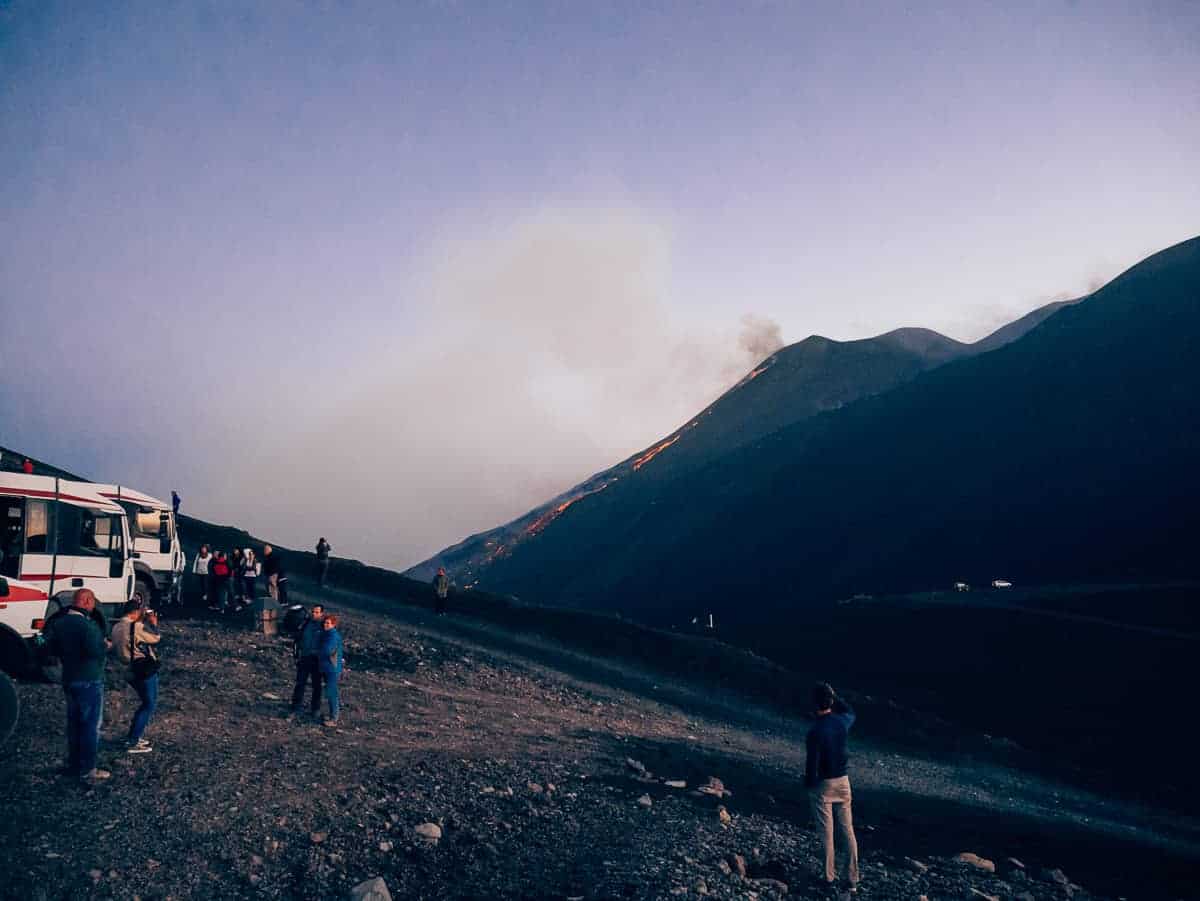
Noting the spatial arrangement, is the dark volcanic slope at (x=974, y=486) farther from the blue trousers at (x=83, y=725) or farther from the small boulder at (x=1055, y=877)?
the blue trousers at (x=83, y=725)

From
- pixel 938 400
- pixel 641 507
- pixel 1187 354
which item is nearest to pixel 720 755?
pixel 1187 354

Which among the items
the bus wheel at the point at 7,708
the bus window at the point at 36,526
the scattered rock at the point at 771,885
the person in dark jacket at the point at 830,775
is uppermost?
the bus window at the point at 36,526

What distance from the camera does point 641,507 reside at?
13538 centimetres

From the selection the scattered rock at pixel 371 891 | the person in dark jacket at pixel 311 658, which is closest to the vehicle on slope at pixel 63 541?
the person in dark jacket at pixel 311 658

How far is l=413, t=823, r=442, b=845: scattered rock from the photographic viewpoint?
909cm

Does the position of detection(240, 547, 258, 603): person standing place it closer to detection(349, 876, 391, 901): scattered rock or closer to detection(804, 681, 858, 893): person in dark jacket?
detection(349, 876, 391, 901): scattered rock

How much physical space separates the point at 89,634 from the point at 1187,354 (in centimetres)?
9697

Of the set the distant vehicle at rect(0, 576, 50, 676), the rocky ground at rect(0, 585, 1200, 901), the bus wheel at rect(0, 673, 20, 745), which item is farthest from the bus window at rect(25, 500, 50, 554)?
the bus wheel at rect(0, 673, 20, 745)

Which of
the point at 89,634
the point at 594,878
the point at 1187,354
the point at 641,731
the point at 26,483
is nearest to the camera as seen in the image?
the point at 594,878

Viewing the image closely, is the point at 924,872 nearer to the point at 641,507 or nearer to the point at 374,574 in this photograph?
the point at 374,574

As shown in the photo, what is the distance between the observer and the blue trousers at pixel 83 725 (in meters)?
9.12

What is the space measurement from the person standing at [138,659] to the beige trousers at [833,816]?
27.8 feet

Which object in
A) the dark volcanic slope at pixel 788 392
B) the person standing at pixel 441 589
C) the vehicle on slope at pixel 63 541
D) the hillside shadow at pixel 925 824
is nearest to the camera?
the hillside shadow at pixel 925 824

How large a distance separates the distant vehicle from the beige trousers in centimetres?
1168
